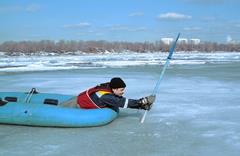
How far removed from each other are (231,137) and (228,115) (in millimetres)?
1324

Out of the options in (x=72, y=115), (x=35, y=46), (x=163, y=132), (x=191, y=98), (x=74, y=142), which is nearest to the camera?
(x=74, y=142)

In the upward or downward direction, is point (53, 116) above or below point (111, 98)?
below

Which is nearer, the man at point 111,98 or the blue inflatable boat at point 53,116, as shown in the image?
the blue inflatable boat at point 53,116

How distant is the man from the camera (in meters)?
5.14

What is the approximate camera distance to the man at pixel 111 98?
5.14 m

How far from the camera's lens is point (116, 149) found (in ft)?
12.7

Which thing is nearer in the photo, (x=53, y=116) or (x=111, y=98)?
(x=53, y=116)

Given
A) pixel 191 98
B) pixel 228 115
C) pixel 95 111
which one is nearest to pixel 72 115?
pixel 95 111

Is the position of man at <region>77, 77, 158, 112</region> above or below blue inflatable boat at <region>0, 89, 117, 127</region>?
above

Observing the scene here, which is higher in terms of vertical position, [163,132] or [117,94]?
[117,94]

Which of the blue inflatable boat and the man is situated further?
the man

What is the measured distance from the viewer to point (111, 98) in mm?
5160

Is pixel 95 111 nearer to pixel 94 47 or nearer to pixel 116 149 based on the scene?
pixel 116 149

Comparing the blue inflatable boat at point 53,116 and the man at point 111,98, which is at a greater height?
the man at point 111,98
